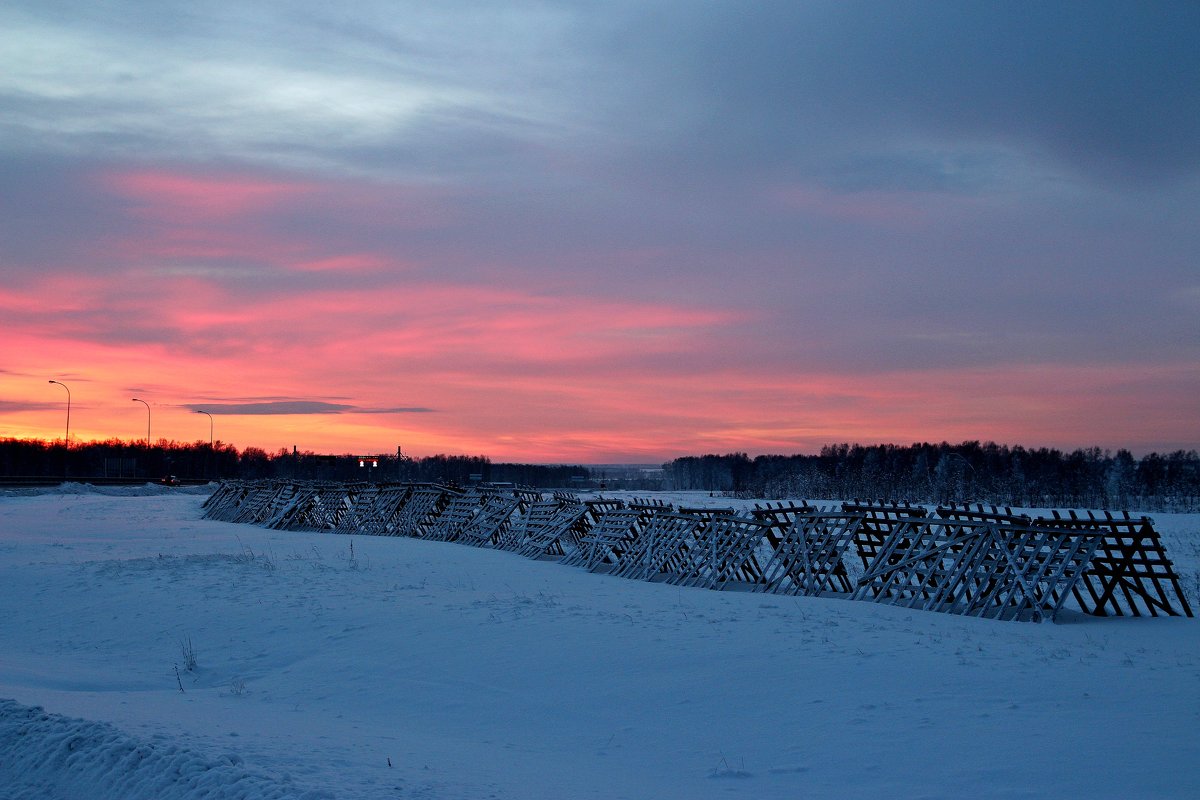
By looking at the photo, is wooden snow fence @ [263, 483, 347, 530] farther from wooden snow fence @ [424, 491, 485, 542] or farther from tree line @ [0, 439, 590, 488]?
tree line @ [0, 439, 590, 488]

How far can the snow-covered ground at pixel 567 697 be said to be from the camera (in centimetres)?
732

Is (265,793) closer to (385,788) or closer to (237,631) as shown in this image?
(385,788)

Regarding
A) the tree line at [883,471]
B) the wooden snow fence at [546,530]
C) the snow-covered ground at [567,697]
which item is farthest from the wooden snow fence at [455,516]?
the tree line at [883,471]

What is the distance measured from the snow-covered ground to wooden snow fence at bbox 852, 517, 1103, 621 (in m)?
0.89

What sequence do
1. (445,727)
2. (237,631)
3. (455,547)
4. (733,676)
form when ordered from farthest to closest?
(455,547) → (237,631) → (733,676) → (445,727)

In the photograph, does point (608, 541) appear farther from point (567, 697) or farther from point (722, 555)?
point (567, 697)

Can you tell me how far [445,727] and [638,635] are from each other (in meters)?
3.57

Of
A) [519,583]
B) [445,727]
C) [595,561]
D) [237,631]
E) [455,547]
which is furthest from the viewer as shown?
[455,547]

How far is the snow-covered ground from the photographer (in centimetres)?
732

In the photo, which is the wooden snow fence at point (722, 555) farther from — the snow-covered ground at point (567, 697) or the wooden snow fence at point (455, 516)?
the wooden snow fence at point (455, 516)

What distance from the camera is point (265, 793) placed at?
6.53 metres

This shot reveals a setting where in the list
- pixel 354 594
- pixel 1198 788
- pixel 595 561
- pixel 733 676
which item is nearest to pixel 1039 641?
pixel 733 676

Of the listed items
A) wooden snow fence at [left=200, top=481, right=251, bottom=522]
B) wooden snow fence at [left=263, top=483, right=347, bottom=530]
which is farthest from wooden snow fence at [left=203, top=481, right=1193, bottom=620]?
wooden snow fence at [left=200, top=481, right=251, bottom=522]

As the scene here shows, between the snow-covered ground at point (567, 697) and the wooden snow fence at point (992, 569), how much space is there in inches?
35.1
